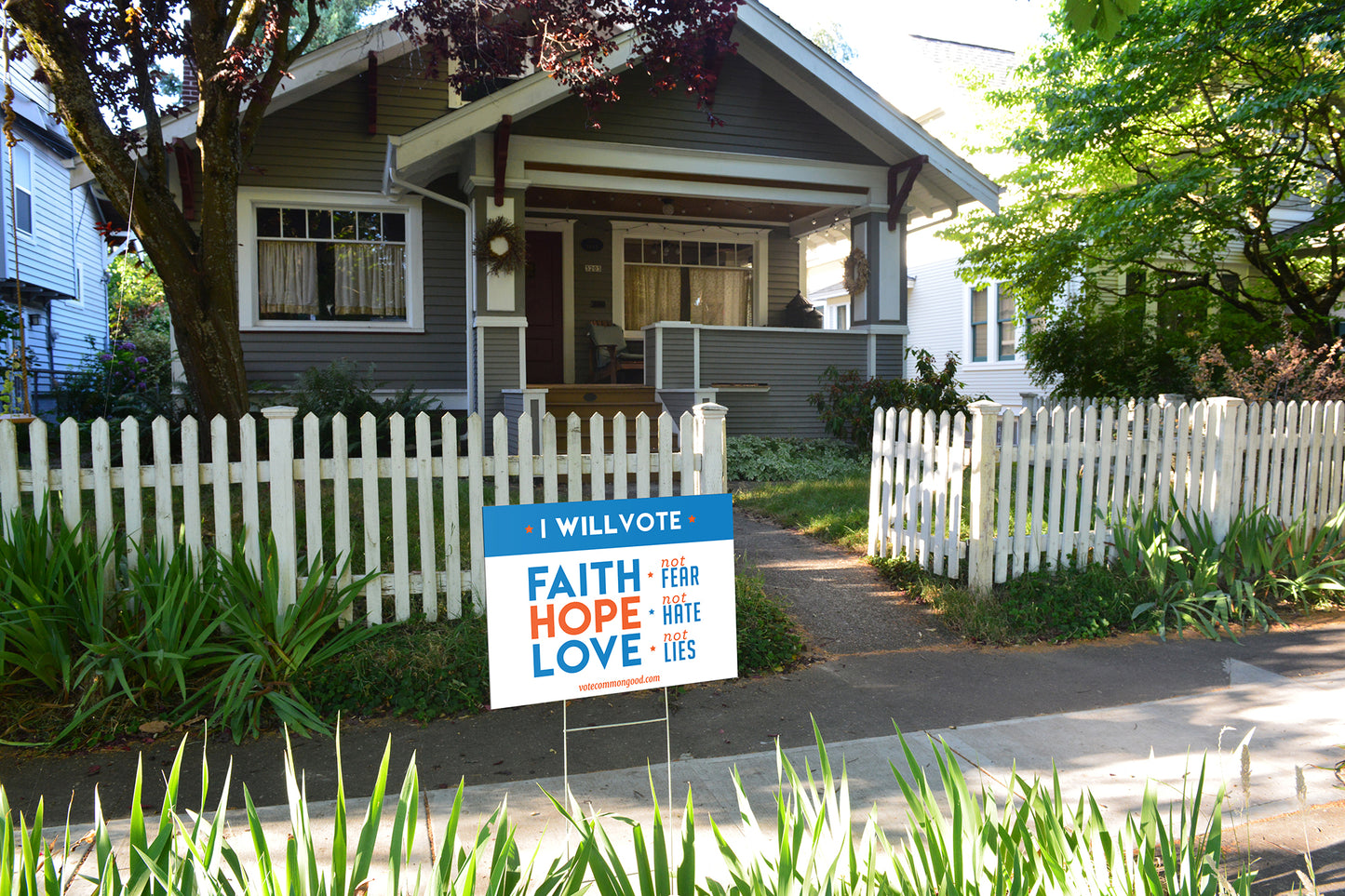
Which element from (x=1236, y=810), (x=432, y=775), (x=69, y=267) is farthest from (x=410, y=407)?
(x=69, y=267)

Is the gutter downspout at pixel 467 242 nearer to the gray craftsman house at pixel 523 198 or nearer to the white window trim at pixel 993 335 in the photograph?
the gray craftsman house at pixel 523 198

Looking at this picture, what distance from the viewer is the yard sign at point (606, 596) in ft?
9.53

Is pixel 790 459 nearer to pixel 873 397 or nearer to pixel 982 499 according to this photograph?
pixel 873 397

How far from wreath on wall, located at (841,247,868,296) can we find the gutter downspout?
17.0 feet

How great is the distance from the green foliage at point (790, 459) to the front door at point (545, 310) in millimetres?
3467

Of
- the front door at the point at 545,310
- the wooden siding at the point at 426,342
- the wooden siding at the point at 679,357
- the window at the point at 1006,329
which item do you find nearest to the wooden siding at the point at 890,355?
the wooden siding at the point at 679,357

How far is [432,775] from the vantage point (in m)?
3.68

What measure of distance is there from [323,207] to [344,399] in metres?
2.97

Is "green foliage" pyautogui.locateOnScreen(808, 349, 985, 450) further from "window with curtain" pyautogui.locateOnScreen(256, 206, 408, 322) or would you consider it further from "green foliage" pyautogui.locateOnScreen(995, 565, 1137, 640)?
"window with curtain" pyautogui.locateOnScreen(256, 206, 408, 322)

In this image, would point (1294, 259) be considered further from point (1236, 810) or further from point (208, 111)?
point (208, 111)

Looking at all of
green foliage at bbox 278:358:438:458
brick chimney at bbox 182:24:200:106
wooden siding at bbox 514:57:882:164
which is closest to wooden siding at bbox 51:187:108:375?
brick chimney at bbox 182:24:200:106

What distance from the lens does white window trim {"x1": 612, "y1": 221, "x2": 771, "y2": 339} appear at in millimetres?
14836

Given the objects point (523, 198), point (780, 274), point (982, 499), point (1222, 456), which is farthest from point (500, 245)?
point (1222, 456)

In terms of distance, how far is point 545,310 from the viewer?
14414 millimetres
